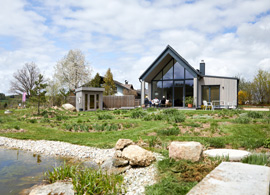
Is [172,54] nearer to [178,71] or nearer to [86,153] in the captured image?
[178,71]

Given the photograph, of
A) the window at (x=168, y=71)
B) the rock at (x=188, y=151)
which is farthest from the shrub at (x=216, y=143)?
the window at (x=168, y=71)

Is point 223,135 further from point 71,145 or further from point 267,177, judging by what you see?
point 71,145

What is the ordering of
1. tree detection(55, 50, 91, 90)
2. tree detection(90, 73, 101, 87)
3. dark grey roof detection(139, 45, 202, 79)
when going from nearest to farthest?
dark grey roof detection(139, 45, 202, 79) < tree detection(90, 73, 101, 87) < tree detection(55, 50, 91, 90)

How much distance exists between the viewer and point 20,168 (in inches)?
199

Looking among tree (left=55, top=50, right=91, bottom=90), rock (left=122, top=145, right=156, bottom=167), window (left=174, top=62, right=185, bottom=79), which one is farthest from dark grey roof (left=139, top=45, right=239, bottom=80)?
tree (left=55, top=50, right=91, bottom=90)

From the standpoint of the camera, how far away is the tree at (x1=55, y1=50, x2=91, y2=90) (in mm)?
37812

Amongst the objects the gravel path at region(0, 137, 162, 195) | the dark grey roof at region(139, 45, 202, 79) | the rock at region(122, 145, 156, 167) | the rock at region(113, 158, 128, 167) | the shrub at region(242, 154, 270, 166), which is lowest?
the gravel path at region(0, 137, 162, 195)

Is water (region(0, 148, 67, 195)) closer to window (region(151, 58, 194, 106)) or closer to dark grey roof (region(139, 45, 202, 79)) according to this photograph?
dark grey roof (region(139, 45, 202, 79))

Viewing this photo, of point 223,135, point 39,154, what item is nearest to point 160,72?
point 223,135

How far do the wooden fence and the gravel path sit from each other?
59.3 ft

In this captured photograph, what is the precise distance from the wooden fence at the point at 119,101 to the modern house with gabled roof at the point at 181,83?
4.66m

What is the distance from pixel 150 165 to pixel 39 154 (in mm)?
3683

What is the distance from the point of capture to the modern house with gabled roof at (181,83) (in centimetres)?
1891

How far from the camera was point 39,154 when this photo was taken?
20.9ft
